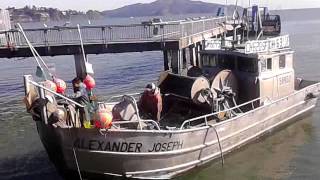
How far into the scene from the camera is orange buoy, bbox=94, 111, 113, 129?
12.0m

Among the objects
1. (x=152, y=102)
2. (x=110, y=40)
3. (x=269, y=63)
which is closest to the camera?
(x=152, y=102)

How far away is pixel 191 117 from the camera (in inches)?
647

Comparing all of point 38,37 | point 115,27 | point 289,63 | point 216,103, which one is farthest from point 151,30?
point 216,103

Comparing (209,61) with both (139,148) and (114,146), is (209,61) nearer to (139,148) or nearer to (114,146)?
(139,148)

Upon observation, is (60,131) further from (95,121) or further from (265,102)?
(265,102)

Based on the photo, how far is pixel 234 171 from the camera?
15.2 m

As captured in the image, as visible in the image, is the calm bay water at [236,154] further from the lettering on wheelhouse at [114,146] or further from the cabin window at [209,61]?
the cabin window at [209,61]

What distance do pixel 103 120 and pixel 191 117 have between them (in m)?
5.19

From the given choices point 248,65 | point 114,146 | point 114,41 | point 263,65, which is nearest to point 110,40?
point 114,41

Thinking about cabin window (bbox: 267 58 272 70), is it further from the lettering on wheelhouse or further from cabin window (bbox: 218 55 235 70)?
the lettering on wheelhouse

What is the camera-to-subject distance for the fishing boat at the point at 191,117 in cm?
1262

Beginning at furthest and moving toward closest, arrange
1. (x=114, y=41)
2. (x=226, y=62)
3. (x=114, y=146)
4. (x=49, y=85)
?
(x=114, y=41), (x=226, y=62), (x=49, y=85), (x=114, y=146)

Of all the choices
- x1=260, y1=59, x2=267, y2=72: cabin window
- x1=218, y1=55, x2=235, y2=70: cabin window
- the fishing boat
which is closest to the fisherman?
the fishing boat

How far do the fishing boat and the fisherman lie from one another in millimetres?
406
